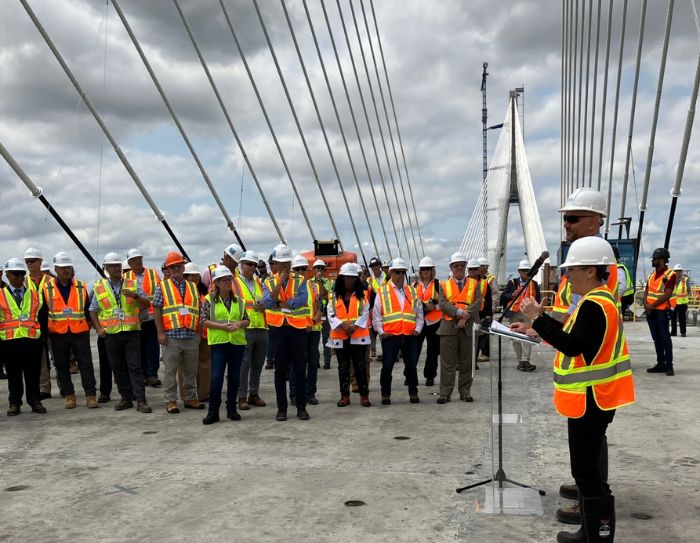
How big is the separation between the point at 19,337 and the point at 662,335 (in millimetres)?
8214

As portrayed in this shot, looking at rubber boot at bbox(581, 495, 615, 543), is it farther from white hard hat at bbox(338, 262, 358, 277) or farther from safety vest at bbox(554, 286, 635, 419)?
white hard hat at bbox(338, 262, 358, 277)

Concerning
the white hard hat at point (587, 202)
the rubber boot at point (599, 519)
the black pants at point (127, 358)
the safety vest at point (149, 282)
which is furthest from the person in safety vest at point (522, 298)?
the rubber boot at point (599, 519)

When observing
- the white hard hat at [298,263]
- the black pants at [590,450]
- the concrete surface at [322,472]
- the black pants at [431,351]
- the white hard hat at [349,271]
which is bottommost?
the concrete surface at [322,472]

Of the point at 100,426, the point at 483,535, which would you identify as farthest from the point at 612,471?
the point at 100,426

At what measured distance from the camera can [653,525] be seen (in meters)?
3.61

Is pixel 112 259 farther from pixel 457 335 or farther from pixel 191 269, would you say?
pixel 457 335

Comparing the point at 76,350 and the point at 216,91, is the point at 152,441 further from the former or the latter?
the point at 216,91

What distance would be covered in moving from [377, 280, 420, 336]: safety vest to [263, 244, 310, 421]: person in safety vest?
3.22 ft

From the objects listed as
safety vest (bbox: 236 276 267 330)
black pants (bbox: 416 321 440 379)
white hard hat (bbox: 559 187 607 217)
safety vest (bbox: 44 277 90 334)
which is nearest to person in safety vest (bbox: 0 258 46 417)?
safety vest (bbox: 44 277 90 334)

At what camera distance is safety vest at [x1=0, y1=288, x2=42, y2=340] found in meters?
7.13

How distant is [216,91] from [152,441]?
Result: 48.8ft

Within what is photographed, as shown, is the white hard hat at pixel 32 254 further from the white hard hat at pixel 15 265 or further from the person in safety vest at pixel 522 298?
the person in safety vest at pixel 522 298

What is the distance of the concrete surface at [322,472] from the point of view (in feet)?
12.0

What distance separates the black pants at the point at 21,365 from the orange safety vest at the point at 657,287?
7933 millimetres
